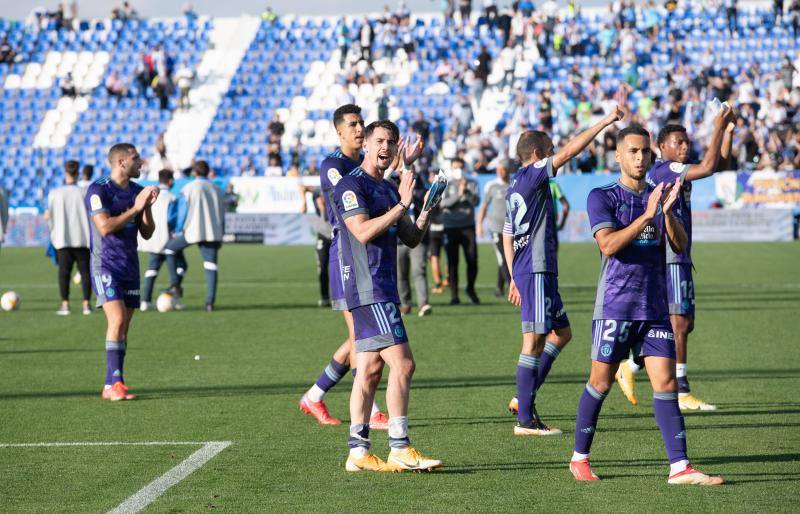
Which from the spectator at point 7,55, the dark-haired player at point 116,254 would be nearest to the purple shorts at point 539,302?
the dark-haired player at point 116,254

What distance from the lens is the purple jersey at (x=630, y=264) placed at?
690 centimetres

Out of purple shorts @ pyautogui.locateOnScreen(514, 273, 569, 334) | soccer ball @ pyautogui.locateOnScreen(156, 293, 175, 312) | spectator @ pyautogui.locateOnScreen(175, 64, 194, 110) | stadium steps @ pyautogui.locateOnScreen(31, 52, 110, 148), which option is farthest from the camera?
spectator @ pyautogui.locateOnScreen(175, 64, 194, 110)

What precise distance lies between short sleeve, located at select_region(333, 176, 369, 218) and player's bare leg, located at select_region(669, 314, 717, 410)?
314 cm

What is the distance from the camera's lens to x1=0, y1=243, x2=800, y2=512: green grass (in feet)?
21.9

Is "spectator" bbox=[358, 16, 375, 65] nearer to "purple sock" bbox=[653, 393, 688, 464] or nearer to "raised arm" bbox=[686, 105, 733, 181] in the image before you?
"raised arm" bbox=[686, 105, 733, 181]

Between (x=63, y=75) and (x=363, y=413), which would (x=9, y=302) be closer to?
(x=363, y=413)

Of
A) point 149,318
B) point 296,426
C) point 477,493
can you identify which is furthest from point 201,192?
point 477,493

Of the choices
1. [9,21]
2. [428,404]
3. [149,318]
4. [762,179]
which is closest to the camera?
[428,404]

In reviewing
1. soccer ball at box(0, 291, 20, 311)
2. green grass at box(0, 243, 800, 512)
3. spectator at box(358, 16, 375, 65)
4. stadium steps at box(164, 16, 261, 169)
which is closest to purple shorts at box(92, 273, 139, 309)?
green grass at box(0, 243, 800, 512)

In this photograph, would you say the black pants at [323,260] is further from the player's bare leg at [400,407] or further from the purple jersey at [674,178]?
the player's bare leg at [400,407]

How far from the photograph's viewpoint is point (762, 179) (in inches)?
1356

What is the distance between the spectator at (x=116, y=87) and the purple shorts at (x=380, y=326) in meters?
41.8

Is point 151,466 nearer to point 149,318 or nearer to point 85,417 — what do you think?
point 85,417

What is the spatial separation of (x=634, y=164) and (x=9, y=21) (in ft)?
160
